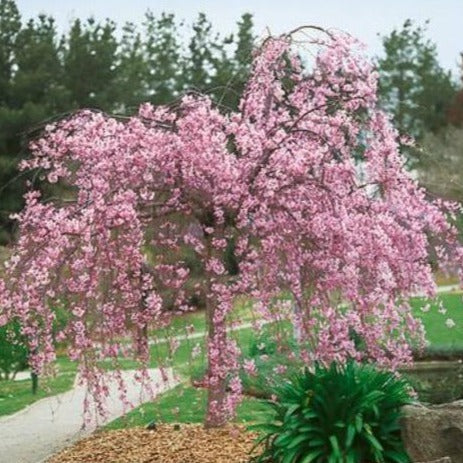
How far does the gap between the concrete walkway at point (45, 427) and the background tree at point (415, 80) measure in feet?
104

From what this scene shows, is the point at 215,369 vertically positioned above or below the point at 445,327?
above

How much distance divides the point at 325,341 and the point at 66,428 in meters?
4.38

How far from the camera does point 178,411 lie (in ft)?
38.3

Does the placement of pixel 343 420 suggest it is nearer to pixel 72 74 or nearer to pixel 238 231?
pixel 238 231

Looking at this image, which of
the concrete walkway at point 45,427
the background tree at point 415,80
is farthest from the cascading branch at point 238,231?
the background tree at point 415,80

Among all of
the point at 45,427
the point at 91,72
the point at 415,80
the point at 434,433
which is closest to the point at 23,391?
the point at 45,427

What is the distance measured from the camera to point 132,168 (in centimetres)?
921

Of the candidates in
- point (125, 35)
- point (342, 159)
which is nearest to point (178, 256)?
point (342, 159)

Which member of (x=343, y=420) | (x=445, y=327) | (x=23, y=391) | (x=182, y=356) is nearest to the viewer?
(x=343, y=420)

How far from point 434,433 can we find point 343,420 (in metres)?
0.68

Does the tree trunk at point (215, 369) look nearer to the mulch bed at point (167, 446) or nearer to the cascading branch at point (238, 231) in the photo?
the cascading branch at point (238, 231)

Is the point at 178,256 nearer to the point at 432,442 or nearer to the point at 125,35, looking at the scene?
the point at 432,442

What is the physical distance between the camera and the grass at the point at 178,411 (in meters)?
12.1

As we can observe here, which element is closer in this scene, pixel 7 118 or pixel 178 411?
pixel 178 411
